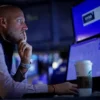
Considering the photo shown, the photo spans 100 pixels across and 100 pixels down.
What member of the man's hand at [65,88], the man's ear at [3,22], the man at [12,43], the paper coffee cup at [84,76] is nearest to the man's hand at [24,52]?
the man at [12,43]

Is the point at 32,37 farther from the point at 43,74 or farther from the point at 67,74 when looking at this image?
the point at 67,74

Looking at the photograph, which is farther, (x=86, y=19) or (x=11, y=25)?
(x=86, y=19)

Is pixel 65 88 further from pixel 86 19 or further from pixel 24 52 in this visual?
pixel 86 19

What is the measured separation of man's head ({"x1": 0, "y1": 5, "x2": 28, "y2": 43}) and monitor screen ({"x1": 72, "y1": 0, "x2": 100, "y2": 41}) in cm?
36

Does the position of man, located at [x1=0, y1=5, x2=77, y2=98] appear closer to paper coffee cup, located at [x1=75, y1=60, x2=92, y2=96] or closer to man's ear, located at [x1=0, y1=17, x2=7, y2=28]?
man's ear, located at [x1=0, y1=17, x2=7, y2=28]

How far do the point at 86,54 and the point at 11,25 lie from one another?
18.1 inches

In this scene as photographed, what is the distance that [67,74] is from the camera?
6.60 ft

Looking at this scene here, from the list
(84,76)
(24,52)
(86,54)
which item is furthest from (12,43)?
(84,76)

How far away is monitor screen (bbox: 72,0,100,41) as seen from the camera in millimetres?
1904

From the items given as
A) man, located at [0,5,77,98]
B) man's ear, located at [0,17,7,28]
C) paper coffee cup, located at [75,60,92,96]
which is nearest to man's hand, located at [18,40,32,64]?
man, located at [0,5,77,98]

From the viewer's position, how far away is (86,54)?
1891 millimetres

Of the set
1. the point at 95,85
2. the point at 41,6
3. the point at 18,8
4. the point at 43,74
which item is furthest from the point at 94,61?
the point at 43,74

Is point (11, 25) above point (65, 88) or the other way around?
above

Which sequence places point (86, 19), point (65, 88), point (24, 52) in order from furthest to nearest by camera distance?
point (86, 19) → point (24, 52) → point (65, 88)
